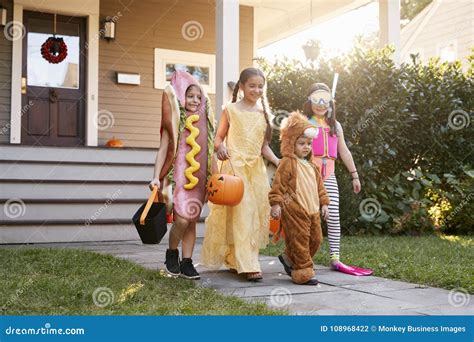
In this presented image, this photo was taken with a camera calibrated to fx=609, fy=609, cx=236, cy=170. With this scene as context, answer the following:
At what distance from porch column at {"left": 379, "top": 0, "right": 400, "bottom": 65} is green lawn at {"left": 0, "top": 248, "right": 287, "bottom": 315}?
614 cm

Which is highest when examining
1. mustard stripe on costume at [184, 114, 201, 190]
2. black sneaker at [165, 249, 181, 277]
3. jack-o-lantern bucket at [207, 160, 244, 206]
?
mustard stripe on costume at [184, 114, 201, 190]

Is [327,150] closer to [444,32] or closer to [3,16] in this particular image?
[3,16]

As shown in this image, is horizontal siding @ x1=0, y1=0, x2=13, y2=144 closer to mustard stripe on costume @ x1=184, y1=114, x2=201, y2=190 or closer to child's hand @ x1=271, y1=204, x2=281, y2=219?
mustard stripe on costume @ x1=184, y1=114, x2=201, y2=190

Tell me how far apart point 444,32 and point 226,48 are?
556 inches

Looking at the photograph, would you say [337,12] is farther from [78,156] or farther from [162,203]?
[162,203]

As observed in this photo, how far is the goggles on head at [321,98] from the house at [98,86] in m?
2.84

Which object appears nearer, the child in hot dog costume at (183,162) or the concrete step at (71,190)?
the child in hot dog costume at (183,162)

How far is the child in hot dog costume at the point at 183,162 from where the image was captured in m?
4.11

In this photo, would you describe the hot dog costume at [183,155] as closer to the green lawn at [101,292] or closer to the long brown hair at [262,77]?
the long brown hair at [262,77]

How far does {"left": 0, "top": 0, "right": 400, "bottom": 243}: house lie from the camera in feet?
22.6

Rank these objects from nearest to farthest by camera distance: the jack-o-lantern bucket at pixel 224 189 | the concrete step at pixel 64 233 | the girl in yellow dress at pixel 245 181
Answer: the jack-o-lantern bucket at pixel 224 189, the girl in yellow dress at pixel 245 181, the concrete step at pixel 64 233

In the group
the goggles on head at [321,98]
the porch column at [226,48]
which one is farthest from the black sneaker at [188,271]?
the porch column at [226,48]

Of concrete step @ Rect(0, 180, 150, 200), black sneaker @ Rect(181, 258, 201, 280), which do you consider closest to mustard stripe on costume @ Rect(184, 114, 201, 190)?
black sneaker @ Rect(181, 258, 201, 280)

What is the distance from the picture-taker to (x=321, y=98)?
4.73 metres
